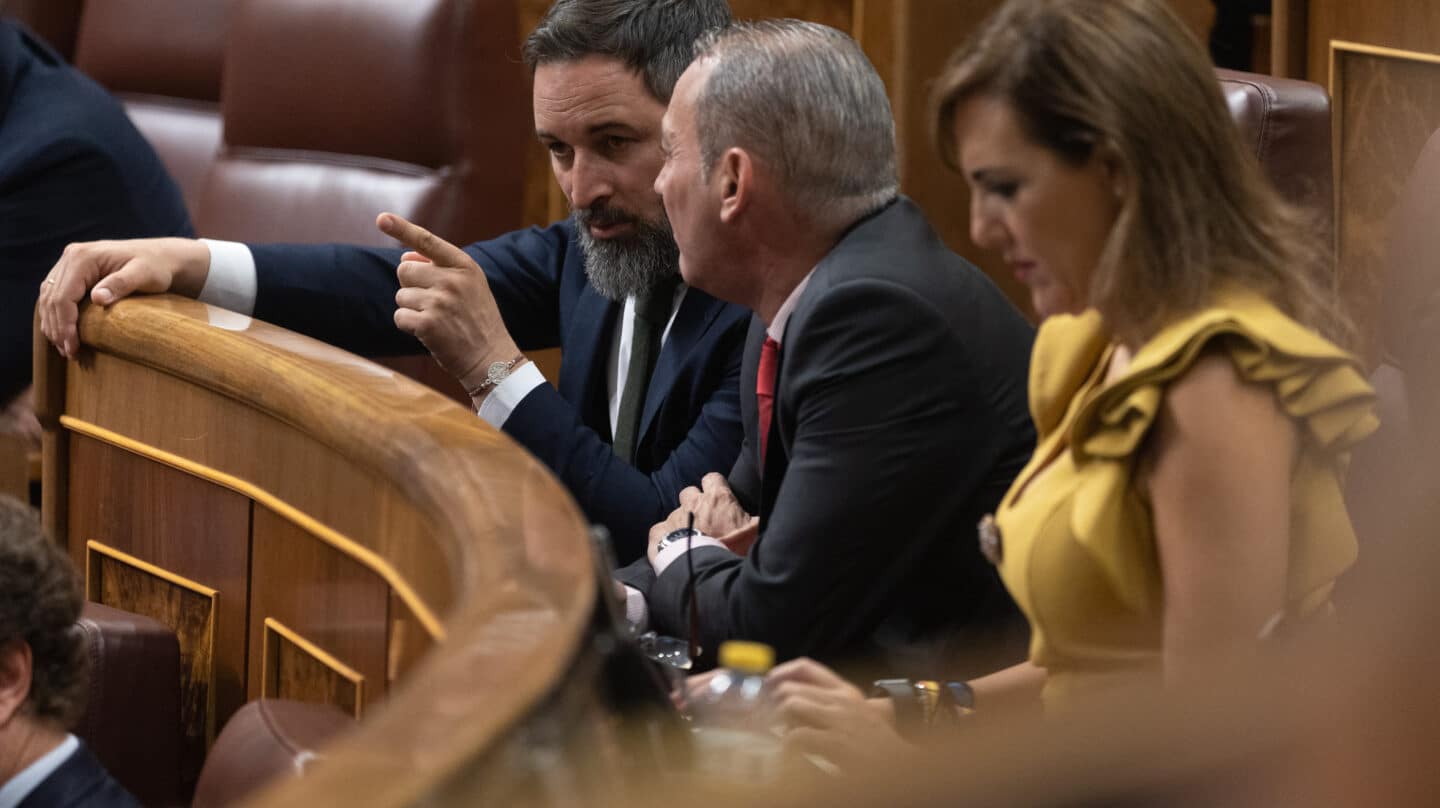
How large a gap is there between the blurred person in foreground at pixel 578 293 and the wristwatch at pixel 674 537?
7.6 inches

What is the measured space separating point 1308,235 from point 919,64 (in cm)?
247

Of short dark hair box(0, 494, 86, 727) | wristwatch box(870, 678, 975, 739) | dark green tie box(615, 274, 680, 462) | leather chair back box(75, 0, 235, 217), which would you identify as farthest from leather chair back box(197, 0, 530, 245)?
wristwatch box(870, 678, 975, 739)

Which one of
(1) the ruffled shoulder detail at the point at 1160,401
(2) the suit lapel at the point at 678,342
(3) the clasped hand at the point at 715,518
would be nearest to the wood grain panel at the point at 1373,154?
(2) the suit lapel at the point at 678,342

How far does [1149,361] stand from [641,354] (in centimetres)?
105

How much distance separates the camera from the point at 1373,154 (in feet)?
8.98

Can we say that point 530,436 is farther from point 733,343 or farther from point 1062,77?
point 1062,77

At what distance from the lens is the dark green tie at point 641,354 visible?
6.82 ft

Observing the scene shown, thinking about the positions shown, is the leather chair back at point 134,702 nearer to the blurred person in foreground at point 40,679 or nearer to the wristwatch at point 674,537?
the blurred person in foreground at point 40,679

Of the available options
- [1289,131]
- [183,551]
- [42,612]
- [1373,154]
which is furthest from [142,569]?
[1373,154]

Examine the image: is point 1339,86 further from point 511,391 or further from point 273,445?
point 273,445

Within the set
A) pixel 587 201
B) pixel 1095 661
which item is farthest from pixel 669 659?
pixel 587 201

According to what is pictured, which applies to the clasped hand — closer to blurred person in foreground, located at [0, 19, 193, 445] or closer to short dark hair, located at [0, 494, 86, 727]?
short dark hair, located at [0, 494, 86, 727]

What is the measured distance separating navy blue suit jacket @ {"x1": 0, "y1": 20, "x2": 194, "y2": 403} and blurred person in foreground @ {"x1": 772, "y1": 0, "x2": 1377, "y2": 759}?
1.88 metres

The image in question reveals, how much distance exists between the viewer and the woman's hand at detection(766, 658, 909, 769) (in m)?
1.18
